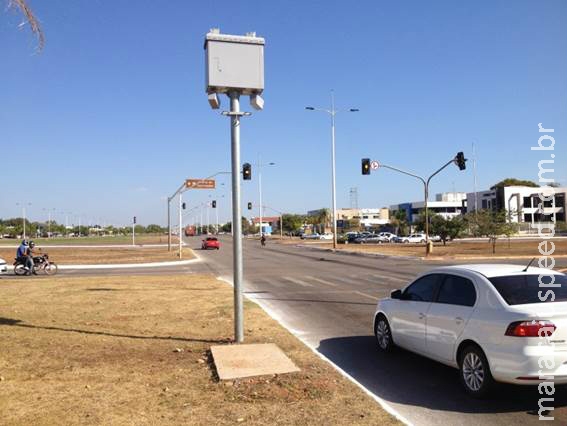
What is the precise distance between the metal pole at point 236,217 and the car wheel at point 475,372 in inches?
150

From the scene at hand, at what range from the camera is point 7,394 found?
636 cm

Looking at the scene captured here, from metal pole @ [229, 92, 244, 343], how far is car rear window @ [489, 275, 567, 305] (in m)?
4.14

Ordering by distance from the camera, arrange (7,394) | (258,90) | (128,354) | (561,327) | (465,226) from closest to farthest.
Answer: (561,327) < (7,394) < (128,354) < (258,90) < (465,226)

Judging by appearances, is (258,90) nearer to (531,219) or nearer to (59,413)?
(59,413)

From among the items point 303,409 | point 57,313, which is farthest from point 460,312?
point 57,313

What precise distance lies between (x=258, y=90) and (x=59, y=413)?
578 cm

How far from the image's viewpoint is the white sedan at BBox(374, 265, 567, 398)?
568 cm

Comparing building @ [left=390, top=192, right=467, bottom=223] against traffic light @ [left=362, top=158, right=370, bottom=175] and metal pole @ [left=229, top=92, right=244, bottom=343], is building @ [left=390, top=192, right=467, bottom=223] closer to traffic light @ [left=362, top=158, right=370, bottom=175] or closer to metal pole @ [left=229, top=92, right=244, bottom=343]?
traffic light @ [left=362, top=158, right=370, bottom=175]

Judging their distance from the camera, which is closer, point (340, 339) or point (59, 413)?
point (59, 413)

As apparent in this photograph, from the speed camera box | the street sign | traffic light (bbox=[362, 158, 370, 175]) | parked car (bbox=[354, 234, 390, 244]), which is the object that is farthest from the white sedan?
parked car (bbox=[354, 234, 390, 244])

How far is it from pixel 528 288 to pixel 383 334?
299 cm

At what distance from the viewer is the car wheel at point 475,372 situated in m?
6.08

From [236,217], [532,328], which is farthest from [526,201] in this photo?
[532,328]

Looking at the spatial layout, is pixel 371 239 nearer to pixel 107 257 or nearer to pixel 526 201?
pixel 107 257
